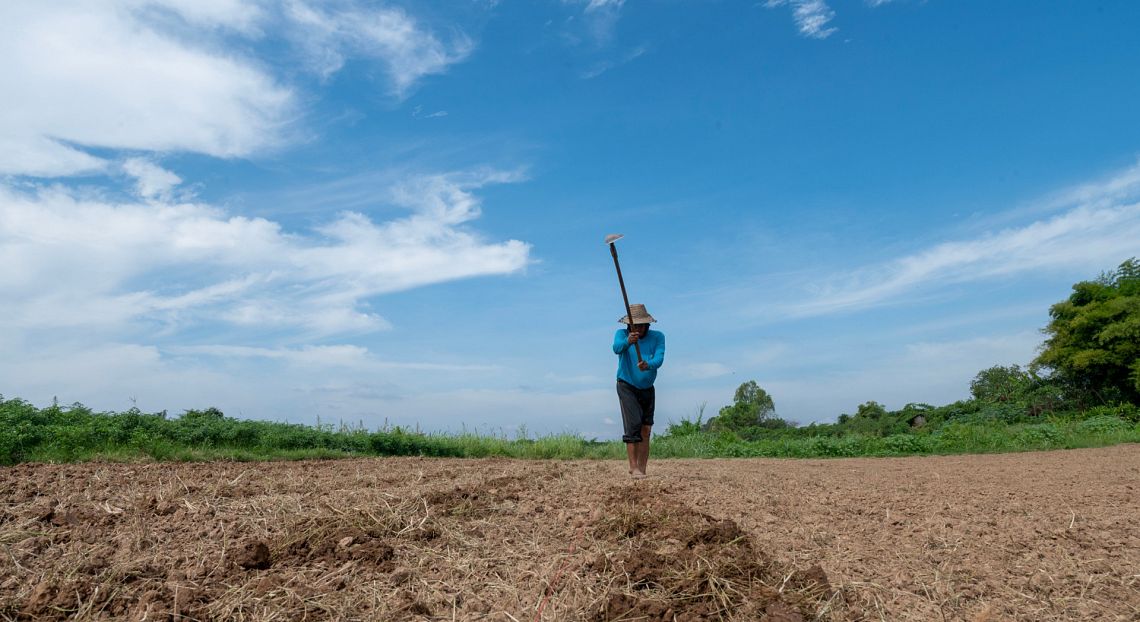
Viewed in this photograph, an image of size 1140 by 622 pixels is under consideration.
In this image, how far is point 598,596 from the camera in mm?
3662

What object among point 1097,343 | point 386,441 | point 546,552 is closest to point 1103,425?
point 1097,343

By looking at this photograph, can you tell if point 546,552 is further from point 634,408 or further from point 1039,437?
point 1039,437

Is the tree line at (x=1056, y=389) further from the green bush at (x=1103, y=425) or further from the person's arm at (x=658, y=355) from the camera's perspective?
the person's arm at (x=658, y=355)

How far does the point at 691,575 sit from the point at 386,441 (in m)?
8.59

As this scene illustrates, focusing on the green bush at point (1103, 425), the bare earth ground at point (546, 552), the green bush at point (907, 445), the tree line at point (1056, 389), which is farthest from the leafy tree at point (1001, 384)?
the bare earth ground at point (546, 552)

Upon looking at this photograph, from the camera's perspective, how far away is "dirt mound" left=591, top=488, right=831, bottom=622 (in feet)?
11.6

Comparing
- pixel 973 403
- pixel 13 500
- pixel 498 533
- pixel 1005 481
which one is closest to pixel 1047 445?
pixel 973 403

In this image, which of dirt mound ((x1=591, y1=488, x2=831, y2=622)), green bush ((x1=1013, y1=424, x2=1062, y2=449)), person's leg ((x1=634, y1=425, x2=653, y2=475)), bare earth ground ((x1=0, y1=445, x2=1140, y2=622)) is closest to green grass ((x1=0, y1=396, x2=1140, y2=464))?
green bush ((x1=1013, y1=424, x2=1062, y2=449))

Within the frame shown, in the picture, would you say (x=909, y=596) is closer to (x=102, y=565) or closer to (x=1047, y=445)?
(x=102, y=565)

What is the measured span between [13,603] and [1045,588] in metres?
5.34

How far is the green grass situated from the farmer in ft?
15.1

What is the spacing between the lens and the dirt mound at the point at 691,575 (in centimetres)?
354

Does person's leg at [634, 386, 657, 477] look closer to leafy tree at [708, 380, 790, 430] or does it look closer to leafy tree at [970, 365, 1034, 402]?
leafy tree at [708, 380, 790, 430]

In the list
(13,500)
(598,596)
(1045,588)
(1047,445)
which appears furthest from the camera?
(1047,445)
